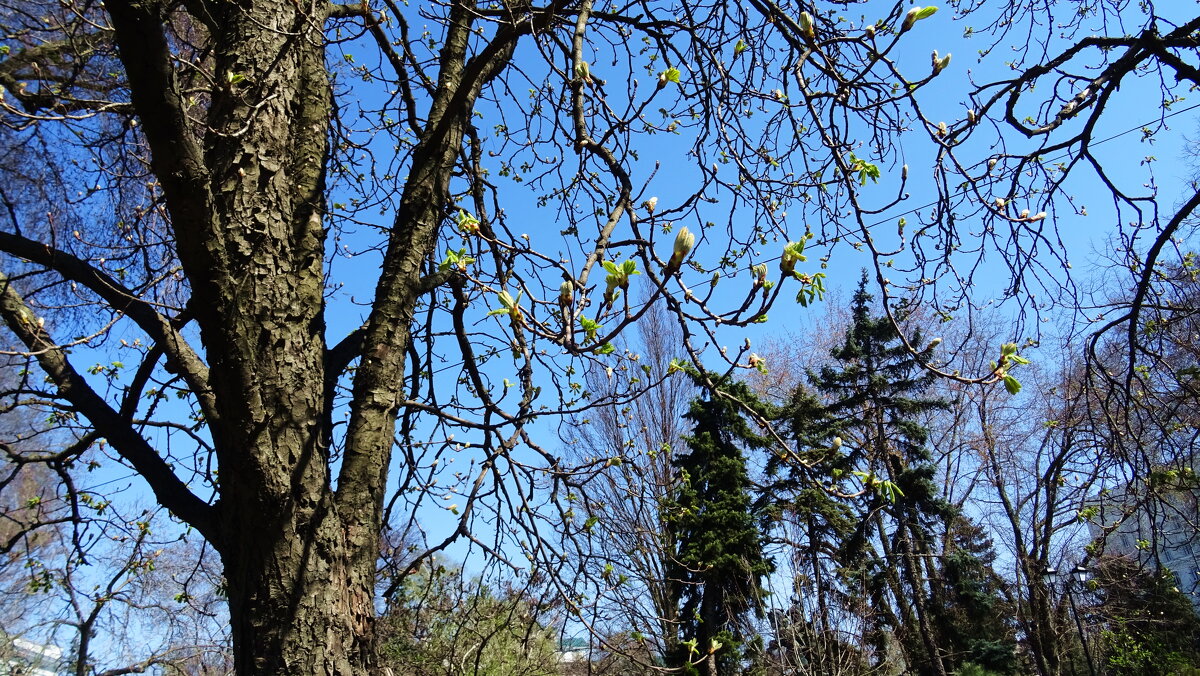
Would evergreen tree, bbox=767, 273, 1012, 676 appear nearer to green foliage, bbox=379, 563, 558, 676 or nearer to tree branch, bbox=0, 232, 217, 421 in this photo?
green foliage, bbox=379, 563, 558, 676

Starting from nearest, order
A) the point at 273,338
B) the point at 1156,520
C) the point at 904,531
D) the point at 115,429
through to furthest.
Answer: the point at 273,338, the point at 115,429, the point at 1156,520, the point at 904,531

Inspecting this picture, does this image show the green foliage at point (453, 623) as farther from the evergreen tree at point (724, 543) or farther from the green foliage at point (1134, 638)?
the green foliage at point (1134, 638)

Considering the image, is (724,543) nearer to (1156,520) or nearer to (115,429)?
(1156,520)

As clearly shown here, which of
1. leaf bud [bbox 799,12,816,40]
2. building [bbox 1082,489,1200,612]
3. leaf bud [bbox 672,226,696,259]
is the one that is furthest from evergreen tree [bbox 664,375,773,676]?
leaf bud [bbox 672,226,696,259]

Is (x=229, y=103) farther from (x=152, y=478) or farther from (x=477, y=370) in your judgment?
(x=477, y=370)

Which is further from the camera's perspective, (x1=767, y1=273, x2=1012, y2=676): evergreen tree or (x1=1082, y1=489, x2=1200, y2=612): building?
(x1=767, y1=273, x2=1012, y2=676): evergreen tree

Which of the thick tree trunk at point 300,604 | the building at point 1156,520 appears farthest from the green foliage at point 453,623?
the building at point 1156,520

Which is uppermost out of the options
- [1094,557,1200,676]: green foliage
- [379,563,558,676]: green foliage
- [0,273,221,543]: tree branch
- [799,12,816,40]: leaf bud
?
[799,12,816,40]: leaf bud

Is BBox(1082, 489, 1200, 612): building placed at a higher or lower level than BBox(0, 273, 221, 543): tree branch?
lower

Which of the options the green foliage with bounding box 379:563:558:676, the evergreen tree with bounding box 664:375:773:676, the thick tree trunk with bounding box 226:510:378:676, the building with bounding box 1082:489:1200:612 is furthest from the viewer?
the evergreen tree with bounding box 664:375:773:676

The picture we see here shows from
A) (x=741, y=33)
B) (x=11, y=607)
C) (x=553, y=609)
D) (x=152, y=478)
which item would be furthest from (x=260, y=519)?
(x=11, y=607)

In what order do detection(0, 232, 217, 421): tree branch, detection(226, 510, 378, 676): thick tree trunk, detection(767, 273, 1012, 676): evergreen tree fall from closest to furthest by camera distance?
detection(226, 510, 378, 676): thick tree trunk
detection(0, 232, 217, 421): tree branch
detection(767, 273, 1012, 676): evergreen tree

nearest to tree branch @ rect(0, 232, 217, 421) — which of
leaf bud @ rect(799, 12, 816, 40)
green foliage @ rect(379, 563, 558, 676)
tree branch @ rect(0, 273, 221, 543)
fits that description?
tree branch @ rect(0, 273, 221, 543)

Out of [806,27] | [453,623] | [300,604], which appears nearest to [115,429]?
[300,604]
